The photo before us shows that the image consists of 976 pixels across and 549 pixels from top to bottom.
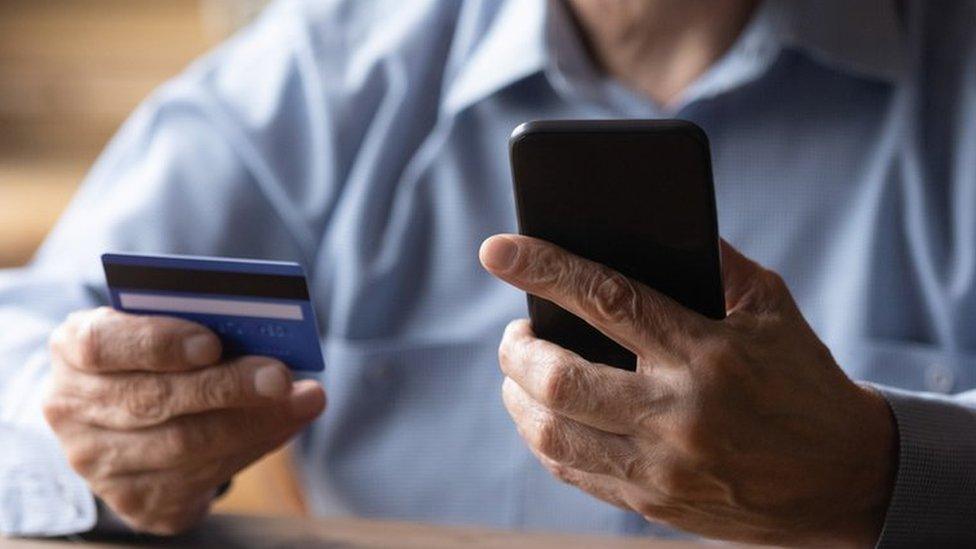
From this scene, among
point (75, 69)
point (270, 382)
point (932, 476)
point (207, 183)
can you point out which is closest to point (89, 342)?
point (270, 382)

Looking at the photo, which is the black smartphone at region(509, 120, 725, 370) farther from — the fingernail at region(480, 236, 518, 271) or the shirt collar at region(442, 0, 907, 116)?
the shirt collar at region(442, 0, 907, 116)

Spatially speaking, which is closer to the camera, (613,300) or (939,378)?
(613,300)

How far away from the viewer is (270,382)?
87cm

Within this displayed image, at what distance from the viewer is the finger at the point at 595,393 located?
29.6 inches

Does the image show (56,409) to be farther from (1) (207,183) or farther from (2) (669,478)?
(2) (669,478)

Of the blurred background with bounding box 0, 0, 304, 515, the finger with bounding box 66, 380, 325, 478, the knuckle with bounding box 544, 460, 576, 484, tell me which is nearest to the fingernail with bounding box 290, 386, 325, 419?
the finger with bounding box 66, 380, 325, 478

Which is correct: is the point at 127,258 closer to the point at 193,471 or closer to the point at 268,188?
the point at 193,471

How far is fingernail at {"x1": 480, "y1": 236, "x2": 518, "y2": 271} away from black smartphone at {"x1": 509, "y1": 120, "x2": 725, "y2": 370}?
3 centimetres

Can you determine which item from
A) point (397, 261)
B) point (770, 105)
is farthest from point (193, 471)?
point (770, 105)

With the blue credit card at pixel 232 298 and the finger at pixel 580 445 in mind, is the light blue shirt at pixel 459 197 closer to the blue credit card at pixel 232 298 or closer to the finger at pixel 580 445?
the blue credit card at pixel 232 298

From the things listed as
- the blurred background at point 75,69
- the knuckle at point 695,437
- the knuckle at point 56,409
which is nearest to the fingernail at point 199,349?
the knuckle at point 56,409

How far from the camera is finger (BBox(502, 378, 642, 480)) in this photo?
0.78 meters

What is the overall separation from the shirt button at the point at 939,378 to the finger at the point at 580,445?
0.47 meters

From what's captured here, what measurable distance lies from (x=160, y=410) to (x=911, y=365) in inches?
26.9
